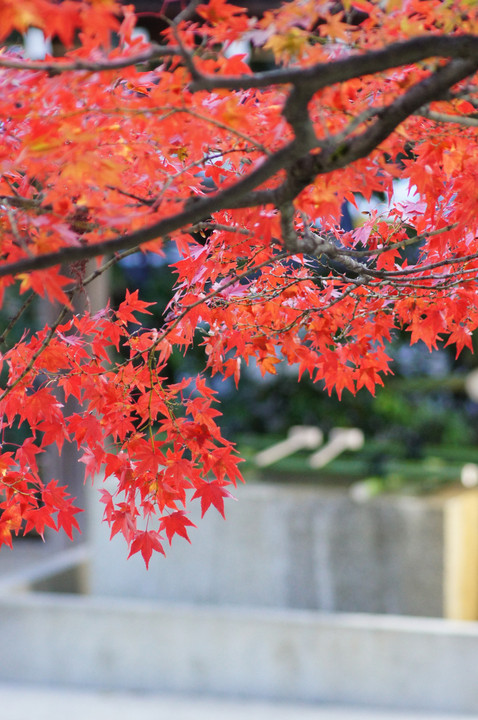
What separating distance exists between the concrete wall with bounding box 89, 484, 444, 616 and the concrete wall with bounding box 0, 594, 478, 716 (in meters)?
0.51

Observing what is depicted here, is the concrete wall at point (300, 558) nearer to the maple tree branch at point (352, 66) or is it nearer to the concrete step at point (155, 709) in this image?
the concrete step at point (155, 709)

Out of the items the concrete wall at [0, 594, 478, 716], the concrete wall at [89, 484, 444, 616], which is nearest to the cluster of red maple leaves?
the concrete wall at [0, 594, 478, 716]

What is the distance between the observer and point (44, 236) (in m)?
1.21

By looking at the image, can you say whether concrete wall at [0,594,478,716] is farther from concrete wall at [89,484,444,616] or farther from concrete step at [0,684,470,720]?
concrete wall at [89,484,444,616]

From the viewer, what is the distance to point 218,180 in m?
1.76

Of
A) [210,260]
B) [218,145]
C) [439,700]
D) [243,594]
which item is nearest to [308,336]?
[210,260]

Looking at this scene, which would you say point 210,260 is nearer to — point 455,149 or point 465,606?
point 455,149

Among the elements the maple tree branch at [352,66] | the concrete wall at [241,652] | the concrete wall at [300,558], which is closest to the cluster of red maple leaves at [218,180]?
the maple tree branch at [352,66]

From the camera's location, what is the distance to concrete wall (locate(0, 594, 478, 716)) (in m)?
3.71

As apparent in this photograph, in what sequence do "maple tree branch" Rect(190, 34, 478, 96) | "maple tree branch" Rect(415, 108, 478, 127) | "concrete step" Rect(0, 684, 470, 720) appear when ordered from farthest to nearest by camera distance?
"concrete step" Rect(0, 684, 470, 720)
"maple tree branch" Rect(415, 108, 478, 127)
"maple tree branch" Rect(190, 34, 478, 96)

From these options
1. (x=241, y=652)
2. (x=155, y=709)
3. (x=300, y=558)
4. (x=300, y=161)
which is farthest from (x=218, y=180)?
(x=300, y=558)

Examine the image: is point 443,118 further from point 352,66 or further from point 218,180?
point 218,180

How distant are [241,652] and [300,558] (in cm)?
80

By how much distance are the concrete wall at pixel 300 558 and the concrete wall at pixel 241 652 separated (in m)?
0.51
